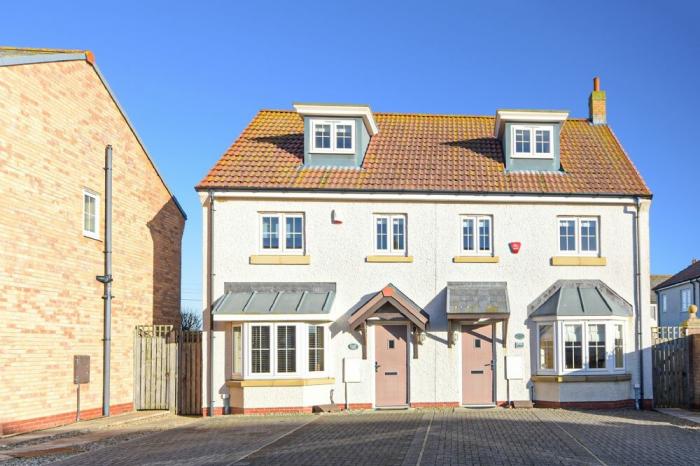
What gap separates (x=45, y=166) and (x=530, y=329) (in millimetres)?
12362

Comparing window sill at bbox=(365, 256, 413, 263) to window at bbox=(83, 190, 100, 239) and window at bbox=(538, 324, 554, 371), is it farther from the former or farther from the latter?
window at bbox=(83, 190, 100, 239)

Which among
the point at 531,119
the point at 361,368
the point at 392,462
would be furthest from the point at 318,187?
the point at 392,462

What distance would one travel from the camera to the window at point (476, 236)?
20078 millimetres

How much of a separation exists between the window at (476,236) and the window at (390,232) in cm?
160

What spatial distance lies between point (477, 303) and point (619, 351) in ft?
12.9

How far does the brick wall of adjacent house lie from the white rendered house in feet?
7.63

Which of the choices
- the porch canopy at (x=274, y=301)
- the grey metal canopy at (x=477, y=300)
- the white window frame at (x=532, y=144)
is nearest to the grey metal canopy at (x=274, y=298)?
the porch canopy at (x=274, y=301)

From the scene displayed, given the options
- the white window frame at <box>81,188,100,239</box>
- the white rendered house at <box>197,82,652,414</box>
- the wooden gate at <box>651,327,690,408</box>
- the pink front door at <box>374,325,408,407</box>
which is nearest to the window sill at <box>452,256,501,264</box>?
the white rendered house at <box>197,82,652,414</box>

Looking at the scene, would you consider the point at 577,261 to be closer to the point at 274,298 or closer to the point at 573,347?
the point at 573,347

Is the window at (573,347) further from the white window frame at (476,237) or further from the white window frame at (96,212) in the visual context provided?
the white window frame at (96,212)

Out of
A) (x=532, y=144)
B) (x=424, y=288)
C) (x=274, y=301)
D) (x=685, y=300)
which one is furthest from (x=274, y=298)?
(x=685, y=300)

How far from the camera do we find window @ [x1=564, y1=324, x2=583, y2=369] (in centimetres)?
1931

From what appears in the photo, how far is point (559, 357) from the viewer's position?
19281mm

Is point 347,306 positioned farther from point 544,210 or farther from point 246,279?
point 544,210
